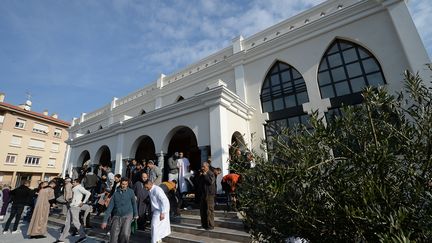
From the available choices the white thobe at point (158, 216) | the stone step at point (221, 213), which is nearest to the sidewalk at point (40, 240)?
the white thobe at point (158, 216)

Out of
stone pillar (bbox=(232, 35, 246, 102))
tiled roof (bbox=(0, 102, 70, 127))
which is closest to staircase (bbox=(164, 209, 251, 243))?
stone pillar (bbox=(232, 35, 246, 102))

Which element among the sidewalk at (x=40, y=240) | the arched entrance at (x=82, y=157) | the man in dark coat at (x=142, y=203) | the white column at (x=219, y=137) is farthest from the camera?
the arched entrance at (x=82, y=157)

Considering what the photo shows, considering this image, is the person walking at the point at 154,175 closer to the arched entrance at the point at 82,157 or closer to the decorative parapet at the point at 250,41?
the decorative parapet at the point at 250,41

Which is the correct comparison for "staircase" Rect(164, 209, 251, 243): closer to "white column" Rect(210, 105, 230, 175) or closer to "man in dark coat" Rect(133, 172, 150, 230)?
"man in dark coat" Rect(133, 172, 150, 230)

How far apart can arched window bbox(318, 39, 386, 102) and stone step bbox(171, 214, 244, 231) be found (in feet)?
21.5

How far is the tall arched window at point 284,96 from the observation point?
993cm

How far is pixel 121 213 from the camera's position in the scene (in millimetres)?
5098

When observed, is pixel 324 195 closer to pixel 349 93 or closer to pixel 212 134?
pixel 212 134

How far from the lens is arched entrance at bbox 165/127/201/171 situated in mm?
13133

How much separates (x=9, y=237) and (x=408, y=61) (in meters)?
14.8

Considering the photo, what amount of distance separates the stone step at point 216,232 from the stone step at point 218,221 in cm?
13

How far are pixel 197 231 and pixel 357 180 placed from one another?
506cm

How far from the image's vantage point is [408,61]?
7840 mm

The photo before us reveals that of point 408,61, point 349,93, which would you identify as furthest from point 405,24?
point 349,93
